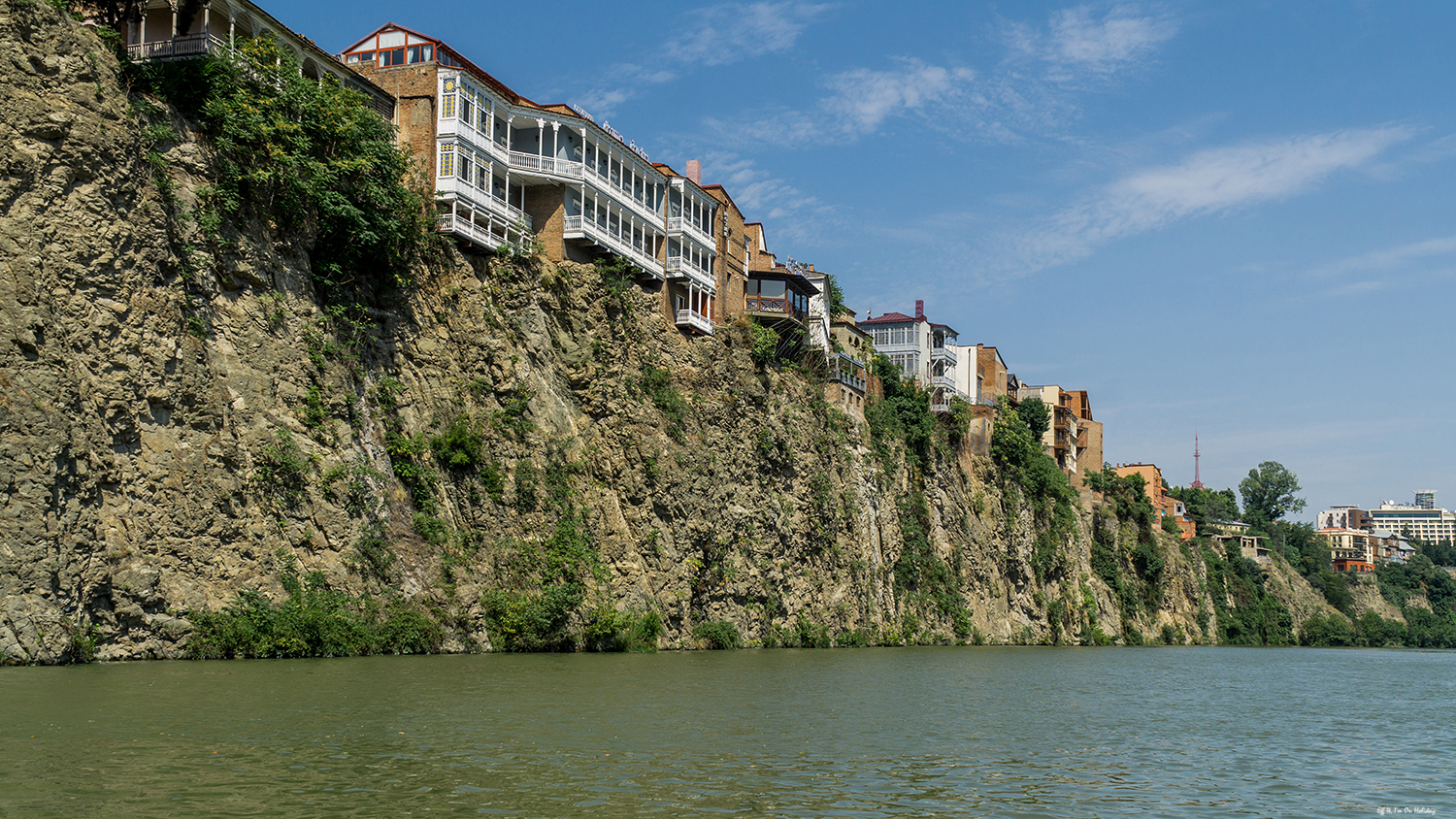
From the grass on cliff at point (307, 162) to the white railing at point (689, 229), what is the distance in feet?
62.5

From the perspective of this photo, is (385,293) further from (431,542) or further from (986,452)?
(986,452)

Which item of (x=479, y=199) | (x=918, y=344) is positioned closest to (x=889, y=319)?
(x=918, y=344)

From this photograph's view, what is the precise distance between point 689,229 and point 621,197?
7.10 meters

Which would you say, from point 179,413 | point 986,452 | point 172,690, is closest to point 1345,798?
point 172,690

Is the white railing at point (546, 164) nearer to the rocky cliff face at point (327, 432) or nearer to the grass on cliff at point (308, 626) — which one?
the rocky cliff face at point (327, 432)

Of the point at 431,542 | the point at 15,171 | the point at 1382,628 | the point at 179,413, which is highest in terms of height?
the point at 15,171

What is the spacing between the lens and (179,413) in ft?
106

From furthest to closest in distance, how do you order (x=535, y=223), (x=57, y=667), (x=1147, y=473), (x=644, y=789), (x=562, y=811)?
(x=1147, y=473) → (x=535, y=223) → (x=57, y=667) → (x=644, y=789) → (x=562, y=811)

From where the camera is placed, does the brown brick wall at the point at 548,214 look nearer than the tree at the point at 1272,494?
Yes

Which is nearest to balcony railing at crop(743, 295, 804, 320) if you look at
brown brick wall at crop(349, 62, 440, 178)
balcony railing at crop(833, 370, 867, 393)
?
balcony railing at crop(833, 370, 867, 393)

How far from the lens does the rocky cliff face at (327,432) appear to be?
2897 cm

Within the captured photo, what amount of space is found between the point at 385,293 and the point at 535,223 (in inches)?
449

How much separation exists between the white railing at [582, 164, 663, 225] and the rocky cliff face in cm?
421

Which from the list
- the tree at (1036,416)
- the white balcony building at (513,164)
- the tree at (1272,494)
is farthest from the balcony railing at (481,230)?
the tree at (1272,494)
